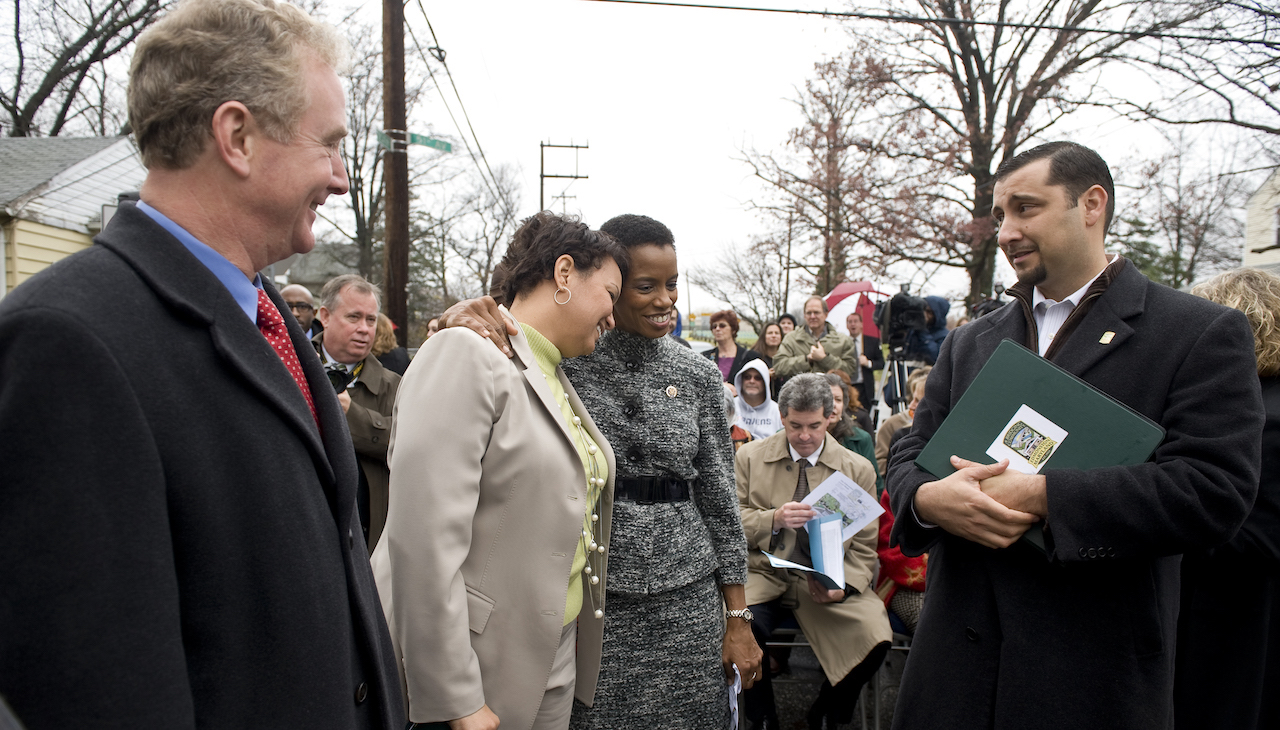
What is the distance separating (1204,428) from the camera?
163 cm

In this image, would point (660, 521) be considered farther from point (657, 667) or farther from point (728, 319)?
point (728, 319)

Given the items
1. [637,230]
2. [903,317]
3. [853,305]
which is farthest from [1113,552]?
[853,305]

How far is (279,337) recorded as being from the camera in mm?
1225

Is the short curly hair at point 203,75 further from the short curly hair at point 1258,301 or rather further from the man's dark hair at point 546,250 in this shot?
the short curly hair at point 1258,301

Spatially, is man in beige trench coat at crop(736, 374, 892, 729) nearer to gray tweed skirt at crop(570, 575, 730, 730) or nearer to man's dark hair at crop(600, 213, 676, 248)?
gray tweed skirt at crop(570, 575, 730, 730)

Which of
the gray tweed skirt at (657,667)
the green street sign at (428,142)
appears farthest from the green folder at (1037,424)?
the green street sign at (428,142)

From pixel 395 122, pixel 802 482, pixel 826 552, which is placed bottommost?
pixel 826 552

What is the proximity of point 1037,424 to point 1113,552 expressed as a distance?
1.09 ft

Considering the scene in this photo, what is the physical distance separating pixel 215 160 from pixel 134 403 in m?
0.39

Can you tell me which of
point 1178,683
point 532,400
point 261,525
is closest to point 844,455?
point 1178,683

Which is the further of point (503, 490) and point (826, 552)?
point (826, 552)

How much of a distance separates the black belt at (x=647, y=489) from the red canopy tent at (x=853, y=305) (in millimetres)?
8229

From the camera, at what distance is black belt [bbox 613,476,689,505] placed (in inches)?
84.7

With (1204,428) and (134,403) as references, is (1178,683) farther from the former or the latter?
(134,403)
